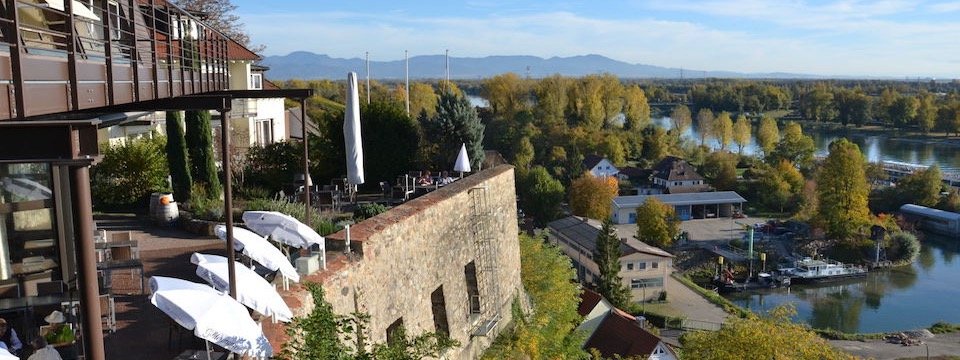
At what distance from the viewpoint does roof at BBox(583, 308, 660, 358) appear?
85.8 ft

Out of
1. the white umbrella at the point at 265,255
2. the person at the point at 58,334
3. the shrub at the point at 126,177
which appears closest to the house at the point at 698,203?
the shrub at the point at 126,177

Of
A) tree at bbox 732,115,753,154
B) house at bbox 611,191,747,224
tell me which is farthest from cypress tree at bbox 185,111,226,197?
tree at bbox 732,115,753,154

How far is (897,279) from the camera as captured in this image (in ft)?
142

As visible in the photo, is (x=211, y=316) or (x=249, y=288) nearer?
(x=211, y=316)

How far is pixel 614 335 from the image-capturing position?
1075 inches

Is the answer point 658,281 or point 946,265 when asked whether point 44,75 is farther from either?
point 946,265

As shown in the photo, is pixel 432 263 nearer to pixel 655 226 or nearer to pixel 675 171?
pixel 655 226

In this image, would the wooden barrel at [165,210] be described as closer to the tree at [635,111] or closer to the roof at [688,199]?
the roof at [688,199]

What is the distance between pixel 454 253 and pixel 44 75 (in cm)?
919

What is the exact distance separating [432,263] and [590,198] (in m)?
40.9

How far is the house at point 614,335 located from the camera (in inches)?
1019

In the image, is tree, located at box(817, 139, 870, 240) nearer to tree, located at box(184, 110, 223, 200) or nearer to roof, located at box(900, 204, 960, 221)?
roof, located at box(900, 204, 960, 221)

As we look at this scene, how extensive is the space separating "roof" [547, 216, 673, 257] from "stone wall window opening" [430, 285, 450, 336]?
25541 millimetres

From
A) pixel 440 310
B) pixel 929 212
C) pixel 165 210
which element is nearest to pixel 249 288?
pixel 440 310
